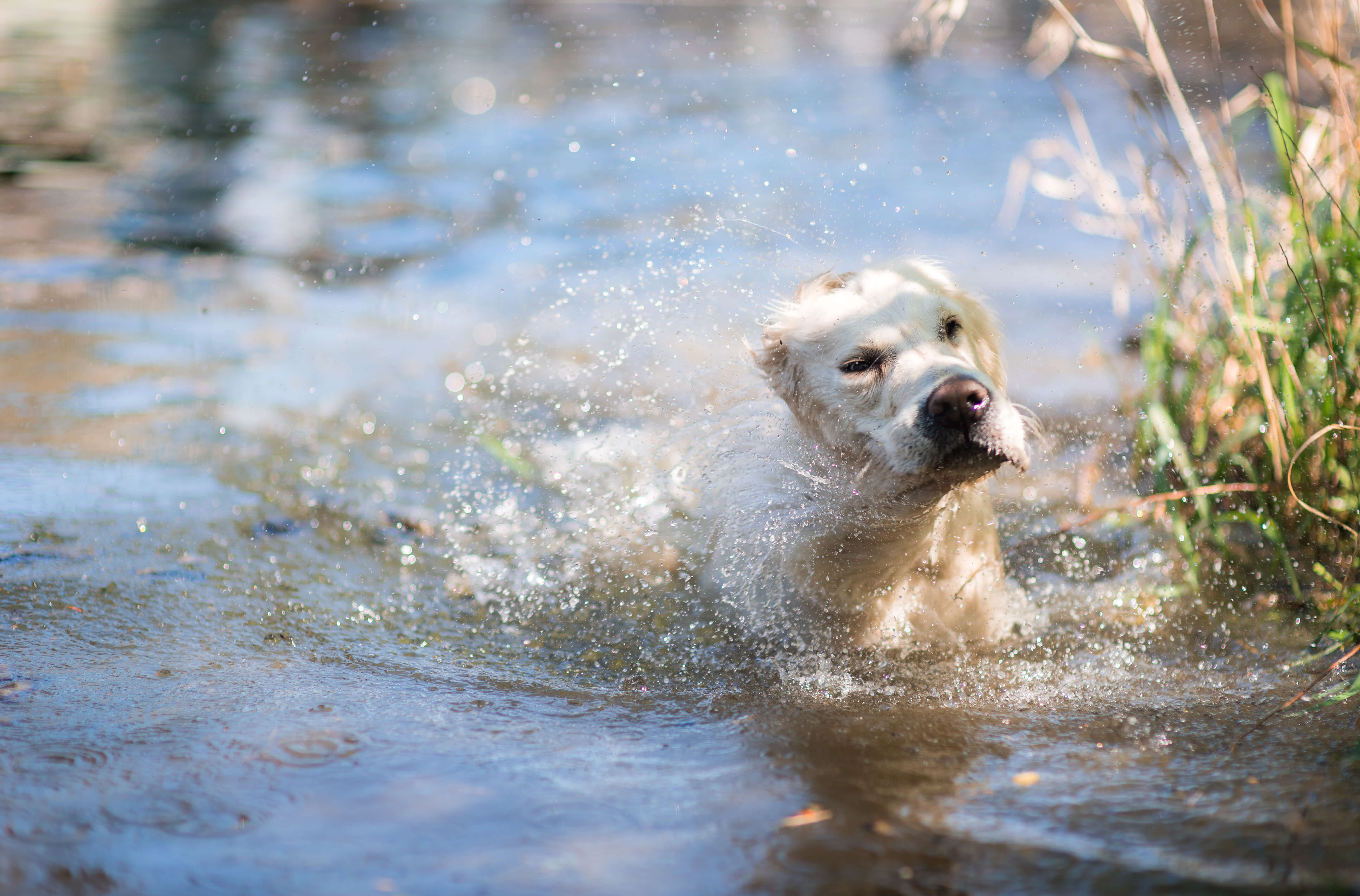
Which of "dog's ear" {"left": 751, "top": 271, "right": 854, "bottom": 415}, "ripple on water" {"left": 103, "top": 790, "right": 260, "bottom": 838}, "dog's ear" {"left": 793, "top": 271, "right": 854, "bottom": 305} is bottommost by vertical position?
"ripple on water" {"left": 103, "top": 790, "right": 260, "bottom": 838}

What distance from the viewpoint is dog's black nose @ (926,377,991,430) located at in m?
3.12

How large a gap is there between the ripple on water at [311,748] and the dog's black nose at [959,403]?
6.02ft

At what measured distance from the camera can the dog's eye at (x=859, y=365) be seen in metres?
3.68

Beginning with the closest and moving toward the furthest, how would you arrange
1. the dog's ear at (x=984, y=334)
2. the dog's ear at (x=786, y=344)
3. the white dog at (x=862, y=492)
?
the white dog at (x=862, y=492) < the dog's ear at (x=984, y=334) < the dog's ear at (x=786, y=344)

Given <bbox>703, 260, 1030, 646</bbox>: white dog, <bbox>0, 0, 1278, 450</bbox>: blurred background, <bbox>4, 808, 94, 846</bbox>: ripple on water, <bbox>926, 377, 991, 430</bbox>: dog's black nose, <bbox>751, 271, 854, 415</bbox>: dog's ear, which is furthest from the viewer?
<bbox>0, 0, 1278, 450</bbox>: blurred background

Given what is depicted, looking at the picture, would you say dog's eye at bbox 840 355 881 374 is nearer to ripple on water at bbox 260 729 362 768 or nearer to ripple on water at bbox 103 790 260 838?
ripple on water at bbox 260 729 362 768

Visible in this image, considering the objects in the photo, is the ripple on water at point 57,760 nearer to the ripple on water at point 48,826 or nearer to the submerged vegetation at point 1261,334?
the ripple on water at point 48,826

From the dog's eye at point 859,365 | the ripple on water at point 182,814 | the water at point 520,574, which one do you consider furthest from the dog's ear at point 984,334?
the ripple on water at point 182,814

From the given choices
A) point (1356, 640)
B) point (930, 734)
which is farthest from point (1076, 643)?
point (930, 734)

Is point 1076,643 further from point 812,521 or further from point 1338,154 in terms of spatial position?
point 1338,154

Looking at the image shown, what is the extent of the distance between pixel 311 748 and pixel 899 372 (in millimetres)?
2072

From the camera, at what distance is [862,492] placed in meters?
3.65

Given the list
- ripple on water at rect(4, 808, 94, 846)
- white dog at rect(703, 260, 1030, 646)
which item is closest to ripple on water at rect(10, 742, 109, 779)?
ripple on water at rect(4, 808, 94, 846)

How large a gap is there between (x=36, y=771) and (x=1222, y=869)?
2578 millimetres
